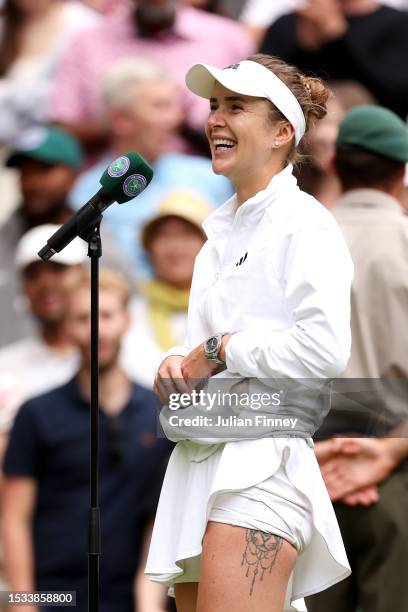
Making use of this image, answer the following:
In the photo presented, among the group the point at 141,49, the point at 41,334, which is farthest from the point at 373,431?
the point at 141,49

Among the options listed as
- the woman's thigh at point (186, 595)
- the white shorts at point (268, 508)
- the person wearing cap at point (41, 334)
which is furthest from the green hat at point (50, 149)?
the white shorts at point (268, 508)

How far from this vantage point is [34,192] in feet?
21.3

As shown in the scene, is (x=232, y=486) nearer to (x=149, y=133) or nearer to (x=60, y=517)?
(x=60, y=517)

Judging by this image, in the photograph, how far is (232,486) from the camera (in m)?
3.32

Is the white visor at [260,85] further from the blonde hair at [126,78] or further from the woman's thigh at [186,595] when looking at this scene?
the blonde hair at [126,78]

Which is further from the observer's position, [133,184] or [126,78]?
[126,78]

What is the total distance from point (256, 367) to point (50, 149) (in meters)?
3.36

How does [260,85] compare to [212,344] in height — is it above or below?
above

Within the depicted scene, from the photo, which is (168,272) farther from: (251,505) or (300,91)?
(251,505)

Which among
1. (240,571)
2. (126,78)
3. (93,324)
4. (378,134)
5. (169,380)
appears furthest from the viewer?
(126,78)

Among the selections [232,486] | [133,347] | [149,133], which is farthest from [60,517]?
[232,486]

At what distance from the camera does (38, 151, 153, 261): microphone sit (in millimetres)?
3568

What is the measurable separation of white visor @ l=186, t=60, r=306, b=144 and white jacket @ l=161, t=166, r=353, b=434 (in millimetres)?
140

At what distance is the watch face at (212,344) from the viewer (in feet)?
11.1
